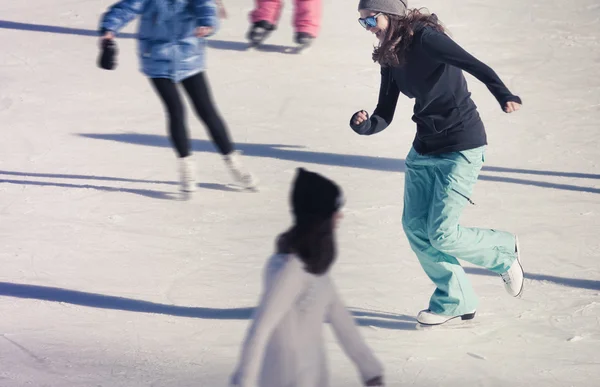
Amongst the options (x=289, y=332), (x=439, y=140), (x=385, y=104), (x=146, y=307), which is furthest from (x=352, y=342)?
(x=146, y=307)

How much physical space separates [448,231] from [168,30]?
210 centimetres

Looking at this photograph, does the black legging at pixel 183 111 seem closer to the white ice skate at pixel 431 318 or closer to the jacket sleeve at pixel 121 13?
the jacket sleeve at pixel 121 13

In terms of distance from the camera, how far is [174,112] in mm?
5473

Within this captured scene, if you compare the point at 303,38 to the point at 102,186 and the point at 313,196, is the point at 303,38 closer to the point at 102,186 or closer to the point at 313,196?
the point at 102,186

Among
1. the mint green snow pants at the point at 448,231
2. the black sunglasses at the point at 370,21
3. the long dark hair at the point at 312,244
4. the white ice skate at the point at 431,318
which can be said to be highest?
the black sunglasses at the point at 370,21

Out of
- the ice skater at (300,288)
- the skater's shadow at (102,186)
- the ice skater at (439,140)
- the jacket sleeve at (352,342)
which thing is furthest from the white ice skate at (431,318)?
the skater's shadow at (102,186)

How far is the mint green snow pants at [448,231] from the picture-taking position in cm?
399

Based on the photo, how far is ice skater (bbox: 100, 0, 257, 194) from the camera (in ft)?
17.4

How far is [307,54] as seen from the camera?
8.45 m

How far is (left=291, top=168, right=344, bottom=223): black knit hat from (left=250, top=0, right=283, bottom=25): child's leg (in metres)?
5.84

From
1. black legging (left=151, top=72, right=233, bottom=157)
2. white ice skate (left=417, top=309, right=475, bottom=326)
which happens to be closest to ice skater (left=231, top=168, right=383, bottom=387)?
white ice skate (left=417, top=309, right=475, bottom=326)

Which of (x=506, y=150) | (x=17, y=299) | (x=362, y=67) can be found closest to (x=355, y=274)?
(x=17, y=299)

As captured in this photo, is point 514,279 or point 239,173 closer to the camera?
point 514,279

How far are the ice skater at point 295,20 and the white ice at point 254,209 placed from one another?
5.7 inches
